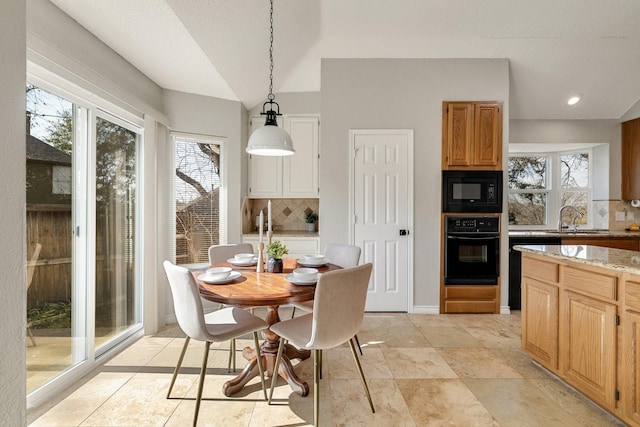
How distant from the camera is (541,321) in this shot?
7.68 feet

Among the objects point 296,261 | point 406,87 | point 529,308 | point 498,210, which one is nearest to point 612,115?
point 498,210

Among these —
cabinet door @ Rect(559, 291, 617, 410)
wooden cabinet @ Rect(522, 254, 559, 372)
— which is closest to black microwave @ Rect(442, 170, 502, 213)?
wooden cabinet @ Rect(522, 254, 559, 372)

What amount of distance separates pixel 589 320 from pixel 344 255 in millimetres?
1662

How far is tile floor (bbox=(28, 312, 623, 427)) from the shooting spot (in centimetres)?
190

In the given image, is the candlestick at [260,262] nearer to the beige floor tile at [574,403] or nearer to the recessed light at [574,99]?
the beige floor tile at [574,403]

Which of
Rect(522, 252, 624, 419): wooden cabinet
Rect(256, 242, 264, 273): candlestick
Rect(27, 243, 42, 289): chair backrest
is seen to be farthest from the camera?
Rect(256, 242, 264, 273): candlestick

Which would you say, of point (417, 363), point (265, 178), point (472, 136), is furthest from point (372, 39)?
point (417, 363)

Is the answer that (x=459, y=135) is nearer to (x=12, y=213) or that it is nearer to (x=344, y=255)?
(x=344, y=255)

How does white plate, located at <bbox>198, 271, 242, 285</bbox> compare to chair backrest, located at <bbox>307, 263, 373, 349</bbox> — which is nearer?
chair backrest, located at <bbox>307, 263, 373, 349</bbox>

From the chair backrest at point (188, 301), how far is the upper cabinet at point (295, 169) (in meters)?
2.54

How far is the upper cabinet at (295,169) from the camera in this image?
4363 millimetres

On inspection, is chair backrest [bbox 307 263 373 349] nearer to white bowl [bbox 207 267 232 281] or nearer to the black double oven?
white bowl [bbox 207 267 232 281]

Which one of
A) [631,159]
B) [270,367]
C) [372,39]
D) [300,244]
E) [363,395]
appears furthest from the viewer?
[631,159]

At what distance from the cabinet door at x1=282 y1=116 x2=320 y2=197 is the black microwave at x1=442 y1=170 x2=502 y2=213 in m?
1.63
